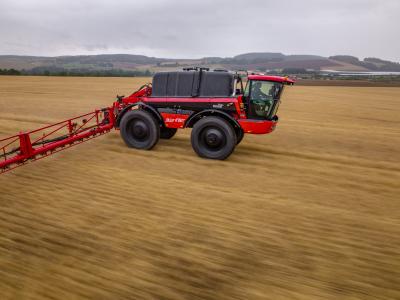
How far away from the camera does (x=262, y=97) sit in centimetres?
752

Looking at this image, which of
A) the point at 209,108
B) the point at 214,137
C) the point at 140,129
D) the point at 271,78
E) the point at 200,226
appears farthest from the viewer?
the point at 140,129

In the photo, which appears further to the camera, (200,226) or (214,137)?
(214,137)

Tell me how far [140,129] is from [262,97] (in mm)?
3247

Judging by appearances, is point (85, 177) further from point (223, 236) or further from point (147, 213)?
point (223, 236)

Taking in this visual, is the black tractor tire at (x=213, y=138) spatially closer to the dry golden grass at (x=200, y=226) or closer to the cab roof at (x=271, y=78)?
the dry golden grass at (x=200, y=226)

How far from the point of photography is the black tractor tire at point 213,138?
7367 millimetres

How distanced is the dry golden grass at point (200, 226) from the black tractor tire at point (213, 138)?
0.26 m

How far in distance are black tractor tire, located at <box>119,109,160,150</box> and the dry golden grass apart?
0.43m

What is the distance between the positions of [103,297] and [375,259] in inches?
127

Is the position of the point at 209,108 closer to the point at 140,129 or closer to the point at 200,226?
the point at 140,129

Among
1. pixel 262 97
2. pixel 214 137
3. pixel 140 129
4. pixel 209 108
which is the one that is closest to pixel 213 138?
pixel 214 137

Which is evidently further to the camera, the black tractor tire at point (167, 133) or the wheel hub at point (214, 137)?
the black tractor tire at point (167, 133)

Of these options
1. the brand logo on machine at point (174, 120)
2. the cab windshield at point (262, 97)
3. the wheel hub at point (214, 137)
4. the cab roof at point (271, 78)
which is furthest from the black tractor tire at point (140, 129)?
the cab roof at point (271, 78)

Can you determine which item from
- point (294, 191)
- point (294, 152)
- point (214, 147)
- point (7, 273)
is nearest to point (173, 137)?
point (214, 147)
